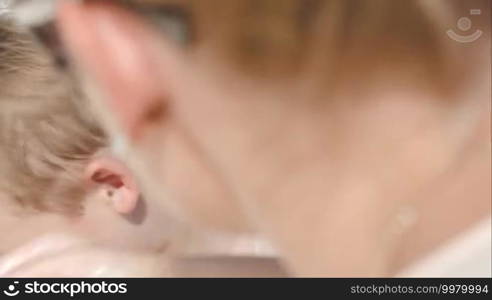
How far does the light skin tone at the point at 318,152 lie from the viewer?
0.59 m

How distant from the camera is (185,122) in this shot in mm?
593

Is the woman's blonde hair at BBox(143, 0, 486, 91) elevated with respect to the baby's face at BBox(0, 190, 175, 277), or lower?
elevated

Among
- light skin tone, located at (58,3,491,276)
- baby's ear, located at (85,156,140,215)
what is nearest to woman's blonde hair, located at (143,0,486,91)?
light skin tone, located at (58,3,491,276)

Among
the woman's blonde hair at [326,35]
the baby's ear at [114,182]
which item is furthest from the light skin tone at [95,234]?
the woman's blonde hair at [326,35]

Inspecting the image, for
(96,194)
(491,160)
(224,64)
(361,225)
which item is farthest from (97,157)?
(491,160)

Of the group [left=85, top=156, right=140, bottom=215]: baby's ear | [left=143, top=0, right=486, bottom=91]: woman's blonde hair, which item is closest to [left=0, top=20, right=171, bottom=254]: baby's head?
[left=85, top=156, right=140, bottom=215]: baby's ear

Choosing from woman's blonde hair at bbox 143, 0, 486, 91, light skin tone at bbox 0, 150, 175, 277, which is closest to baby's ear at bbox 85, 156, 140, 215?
light skin tone at bbox 0, 150, 175, 277

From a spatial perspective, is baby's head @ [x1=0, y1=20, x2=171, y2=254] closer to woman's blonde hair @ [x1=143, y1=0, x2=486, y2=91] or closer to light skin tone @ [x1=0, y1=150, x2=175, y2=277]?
light skin tone @ [x1=0, y1=150, x2=175, y2=277]

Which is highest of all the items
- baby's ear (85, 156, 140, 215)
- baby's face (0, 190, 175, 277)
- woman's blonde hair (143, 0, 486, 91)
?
woman's blonde hair (143, 0, 486, 91)

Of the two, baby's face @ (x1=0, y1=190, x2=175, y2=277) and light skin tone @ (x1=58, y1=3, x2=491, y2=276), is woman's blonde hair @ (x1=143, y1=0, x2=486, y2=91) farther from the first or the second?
baby's face @ (x1=0, y1=190, x2=175, y2=277)

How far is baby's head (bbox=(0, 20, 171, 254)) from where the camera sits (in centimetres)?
62

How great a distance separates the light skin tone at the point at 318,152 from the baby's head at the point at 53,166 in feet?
0.14

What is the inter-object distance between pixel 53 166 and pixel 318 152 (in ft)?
0.84

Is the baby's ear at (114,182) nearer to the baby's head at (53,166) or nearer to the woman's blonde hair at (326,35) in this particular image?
the baby's head at (53,166)
